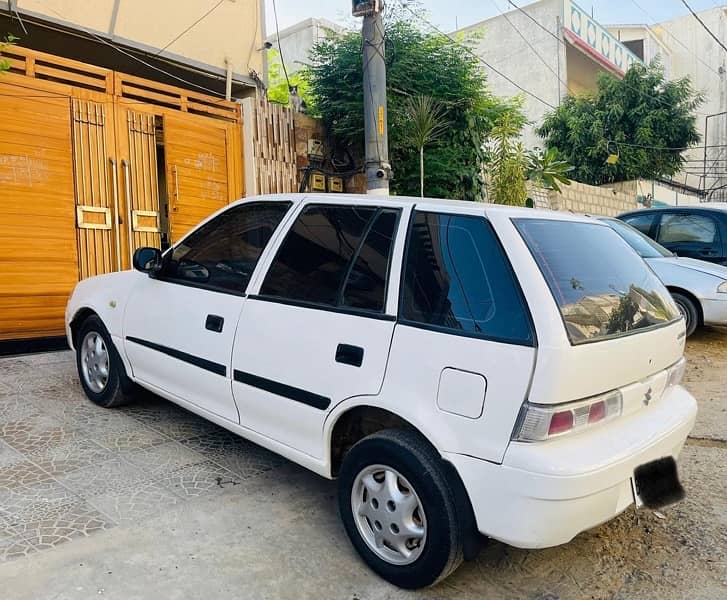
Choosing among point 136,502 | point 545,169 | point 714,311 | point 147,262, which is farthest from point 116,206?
point 545,169

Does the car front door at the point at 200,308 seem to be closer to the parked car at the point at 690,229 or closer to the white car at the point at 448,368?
the white car at the point at 448,368

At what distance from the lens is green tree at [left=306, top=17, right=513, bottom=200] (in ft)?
28.1

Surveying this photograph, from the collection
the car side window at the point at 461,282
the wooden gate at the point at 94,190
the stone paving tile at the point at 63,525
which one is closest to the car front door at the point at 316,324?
the car side window at the point at 461,282

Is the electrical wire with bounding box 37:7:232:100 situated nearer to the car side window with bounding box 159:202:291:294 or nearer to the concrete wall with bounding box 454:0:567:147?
the car side window with bounding box 159:202:291:294

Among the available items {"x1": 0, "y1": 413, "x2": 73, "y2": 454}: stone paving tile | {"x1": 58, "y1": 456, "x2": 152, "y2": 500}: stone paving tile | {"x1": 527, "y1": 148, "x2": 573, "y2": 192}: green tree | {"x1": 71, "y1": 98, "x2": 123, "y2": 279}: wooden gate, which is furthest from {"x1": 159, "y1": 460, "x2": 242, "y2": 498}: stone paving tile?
{"x1": 527, "y1": 148, "x2": 573, "y2": 192}: green tree

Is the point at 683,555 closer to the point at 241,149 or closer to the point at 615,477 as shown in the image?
the point at 615,477

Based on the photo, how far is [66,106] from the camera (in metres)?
6.50

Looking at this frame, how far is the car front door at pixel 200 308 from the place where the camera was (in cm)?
323

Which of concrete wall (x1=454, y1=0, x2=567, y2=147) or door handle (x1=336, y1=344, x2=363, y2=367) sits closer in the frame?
door handle (x1=336, y1=344, x2=363, y2=367)

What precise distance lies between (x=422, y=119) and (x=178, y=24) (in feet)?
11.0

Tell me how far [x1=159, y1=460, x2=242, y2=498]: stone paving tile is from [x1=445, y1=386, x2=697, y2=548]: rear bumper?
1.55 meters

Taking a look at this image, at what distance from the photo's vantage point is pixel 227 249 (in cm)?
349

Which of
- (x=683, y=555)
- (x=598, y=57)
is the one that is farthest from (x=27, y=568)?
(x=598, y=57)

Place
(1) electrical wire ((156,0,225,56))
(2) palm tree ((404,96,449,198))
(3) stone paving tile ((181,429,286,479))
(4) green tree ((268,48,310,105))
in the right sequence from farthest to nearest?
(4) green tree ((268,48,310,105)) < (2) palm tree ((404,96,449,198)) < (1) electrical wire ((156,0,225,56)) < (3) stone paving tile ((181,429,286,479))
